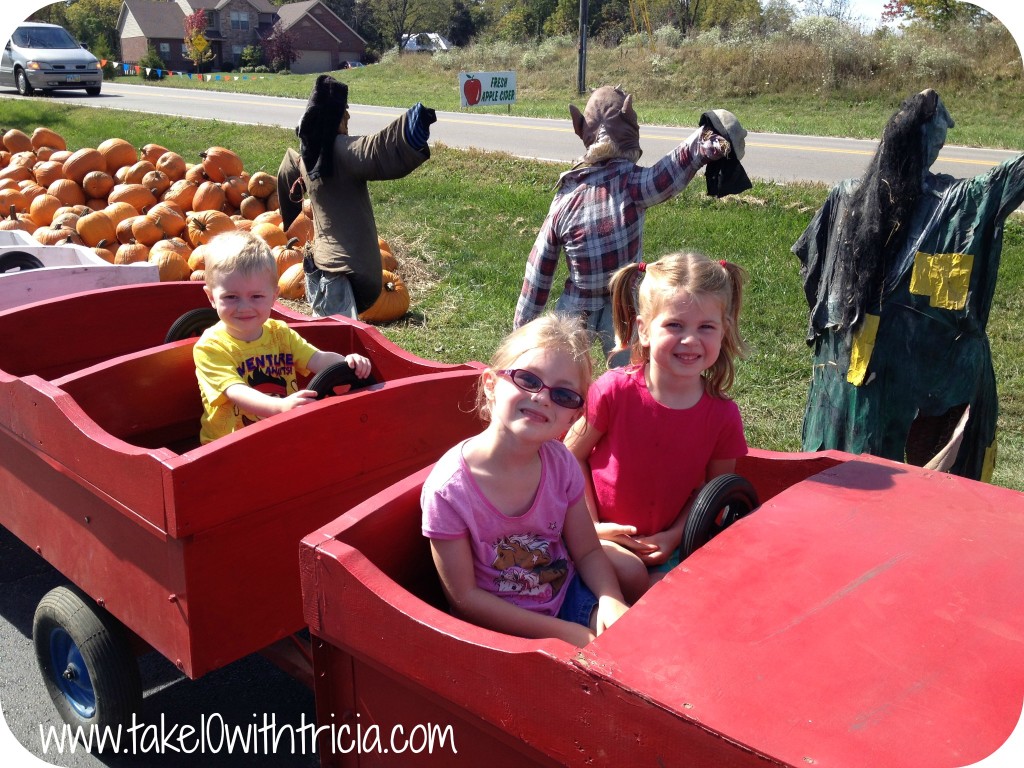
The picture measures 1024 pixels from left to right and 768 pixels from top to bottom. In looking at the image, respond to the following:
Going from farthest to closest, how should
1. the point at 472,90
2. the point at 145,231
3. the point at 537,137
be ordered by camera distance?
the point at 537,137
the point at 472,90
the point at 145,231

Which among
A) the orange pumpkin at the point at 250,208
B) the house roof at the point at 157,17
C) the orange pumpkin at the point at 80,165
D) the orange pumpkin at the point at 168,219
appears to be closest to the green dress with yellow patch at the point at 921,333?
the orange pumpkin at the point at 168,219

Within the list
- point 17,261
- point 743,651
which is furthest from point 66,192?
point 743,651

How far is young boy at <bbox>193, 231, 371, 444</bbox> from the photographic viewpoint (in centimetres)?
305

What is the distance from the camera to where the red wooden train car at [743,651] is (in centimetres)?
142

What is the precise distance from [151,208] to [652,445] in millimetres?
6784

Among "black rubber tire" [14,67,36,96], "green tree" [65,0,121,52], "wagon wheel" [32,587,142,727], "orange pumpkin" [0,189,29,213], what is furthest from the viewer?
"green tree" [65,0,121,52]

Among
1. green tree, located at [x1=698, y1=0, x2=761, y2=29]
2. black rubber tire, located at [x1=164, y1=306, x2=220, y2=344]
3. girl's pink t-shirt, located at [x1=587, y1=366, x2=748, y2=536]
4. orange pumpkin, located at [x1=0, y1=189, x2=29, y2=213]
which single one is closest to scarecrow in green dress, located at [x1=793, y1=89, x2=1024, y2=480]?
girl's pink t-shirt, located at [x1=587, y1=366, x2=748, y2=536]

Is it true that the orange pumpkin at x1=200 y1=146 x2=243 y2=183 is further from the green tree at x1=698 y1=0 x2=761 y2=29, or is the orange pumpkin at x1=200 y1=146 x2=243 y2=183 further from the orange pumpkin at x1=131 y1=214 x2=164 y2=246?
the green tree at x1=698 y1=0 x2=761 y2=29

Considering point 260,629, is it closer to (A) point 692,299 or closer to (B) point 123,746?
(B) point 123,746

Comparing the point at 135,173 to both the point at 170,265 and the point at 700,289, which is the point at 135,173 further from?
the point at 700,289

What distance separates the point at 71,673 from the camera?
2.93m

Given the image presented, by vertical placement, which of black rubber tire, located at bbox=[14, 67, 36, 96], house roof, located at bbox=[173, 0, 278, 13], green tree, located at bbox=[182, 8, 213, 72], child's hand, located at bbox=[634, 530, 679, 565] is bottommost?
child's hand, located at bbox=[634, 530, 679, 565]

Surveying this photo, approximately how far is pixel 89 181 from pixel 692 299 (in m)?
7.60

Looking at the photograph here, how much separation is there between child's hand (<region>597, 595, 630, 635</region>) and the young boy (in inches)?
49.9
